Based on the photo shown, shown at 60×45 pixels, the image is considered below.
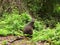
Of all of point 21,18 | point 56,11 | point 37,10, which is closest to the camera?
point 21,18

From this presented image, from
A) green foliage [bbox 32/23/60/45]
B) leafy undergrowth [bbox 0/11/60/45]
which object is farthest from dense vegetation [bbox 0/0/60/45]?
green foliage [bbox 32/23/60/45]

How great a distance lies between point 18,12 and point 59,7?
250 cm

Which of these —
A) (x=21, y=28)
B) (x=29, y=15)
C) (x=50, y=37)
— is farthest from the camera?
(x=29, y=15)

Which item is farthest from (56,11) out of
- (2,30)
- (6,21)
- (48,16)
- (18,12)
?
(2,30)

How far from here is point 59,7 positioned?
12.1 metres

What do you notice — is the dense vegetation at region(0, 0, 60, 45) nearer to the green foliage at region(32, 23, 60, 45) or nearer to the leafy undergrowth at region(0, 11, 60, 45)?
the leafy undergrowth at region(0, 11, 60, 45)

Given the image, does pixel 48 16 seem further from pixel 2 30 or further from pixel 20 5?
pixel 2 30

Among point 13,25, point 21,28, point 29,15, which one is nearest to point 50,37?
point 21,28

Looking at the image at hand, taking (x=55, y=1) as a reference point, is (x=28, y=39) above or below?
below

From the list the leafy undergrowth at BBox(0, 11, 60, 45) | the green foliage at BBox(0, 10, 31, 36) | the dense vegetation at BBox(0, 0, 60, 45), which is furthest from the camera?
the dense vegetation at BBox(0, 0, 60, 45)

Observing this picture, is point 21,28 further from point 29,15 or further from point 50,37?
point 29,15

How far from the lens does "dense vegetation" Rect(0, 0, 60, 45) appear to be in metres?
10.6

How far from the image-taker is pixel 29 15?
12.6 m

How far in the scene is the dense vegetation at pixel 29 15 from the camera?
10.6 metres
